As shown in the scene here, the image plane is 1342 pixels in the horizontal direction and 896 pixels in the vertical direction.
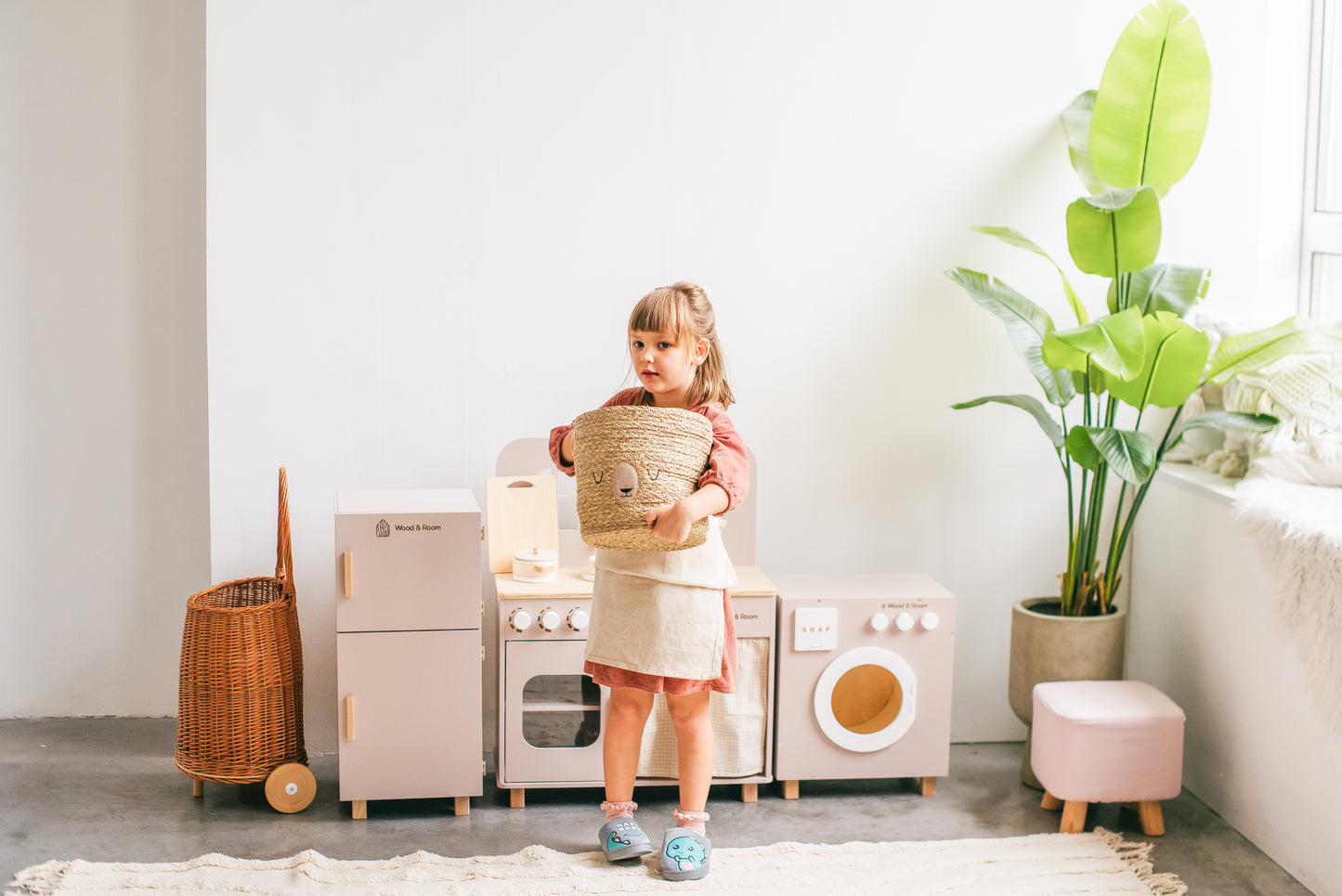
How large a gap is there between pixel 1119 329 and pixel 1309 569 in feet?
2.11

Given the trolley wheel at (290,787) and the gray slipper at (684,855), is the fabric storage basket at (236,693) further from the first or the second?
the gray slipper at (684,855)

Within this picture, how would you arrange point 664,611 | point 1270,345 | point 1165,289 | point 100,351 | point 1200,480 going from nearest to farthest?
1. point 664,611
2. point 1270,345
3. point 1165,289
4. point 1200,480
5. point 100,351

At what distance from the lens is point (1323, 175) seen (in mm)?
3230

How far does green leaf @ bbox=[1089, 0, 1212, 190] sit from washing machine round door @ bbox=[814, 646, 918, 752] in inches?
51.4

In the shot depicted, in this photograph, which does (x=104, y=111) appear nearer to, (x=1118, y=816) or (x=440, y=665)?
(x=440, y=665)

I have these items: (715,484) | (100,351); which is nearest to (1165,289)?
(715,484)

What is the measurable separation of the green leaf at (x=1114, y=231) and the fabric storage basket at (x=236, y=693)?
1972mm

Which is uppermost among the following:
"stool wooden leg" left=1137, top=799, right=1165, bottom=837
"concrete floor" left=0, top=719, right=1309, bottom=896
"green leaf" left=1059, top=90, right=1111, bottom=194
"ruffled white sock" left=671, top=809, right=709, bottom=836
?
"green leaf" left=1059, top=90, right=1111, bottom=194

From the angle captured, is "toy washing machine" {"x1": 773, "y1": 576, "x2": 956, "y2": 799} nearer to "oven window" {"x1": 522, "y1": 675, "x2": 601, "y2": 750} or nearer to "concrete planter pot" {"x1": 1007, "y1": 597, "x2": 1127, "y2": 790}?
"concrete planter pot" {"x1": 1007, "y1": 597, "x2": 1127, "y2": 790}

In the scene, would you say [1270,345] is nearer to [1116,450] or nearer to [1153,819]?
[1116,450]

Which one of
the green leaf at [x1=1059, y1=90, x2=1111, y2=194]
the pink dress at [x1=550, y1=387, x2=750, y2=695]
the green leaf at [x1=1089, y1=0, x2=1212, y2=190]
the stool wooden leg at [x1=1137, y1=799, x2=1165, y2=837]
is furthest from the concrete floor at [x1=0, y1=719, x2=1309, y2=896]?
the green leaf at [x1=1089, y1=0, x2=1212, y2=190]

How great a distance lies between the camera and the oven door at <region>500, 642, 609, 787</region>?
2.75m

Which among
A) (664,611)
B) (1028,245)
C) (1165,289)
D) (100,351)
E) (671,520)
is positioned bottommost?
(664,611)

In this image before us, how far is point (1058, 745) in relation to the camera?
2693 millimetres
